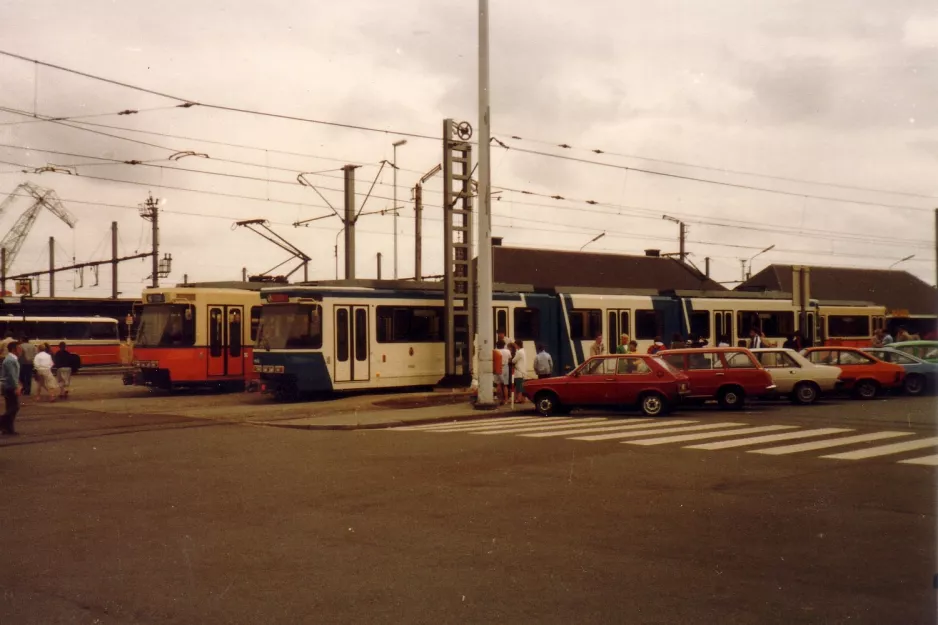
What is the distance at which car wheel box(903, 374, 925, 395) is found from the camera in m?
25.9

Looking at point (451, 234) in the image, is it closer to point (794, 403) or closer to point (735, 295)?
point (794, 403)

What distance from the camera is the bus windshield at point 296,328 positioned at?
2577cm

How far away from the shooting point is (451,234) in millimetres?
26938

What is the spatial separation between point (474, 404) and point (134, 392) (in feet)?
45.4

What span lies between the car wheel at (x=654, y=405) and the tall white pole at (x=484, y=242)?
3.87 meters

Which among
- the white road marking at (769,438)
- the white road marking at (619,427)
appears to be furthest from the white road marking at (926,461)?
the white road marking at (619,427)

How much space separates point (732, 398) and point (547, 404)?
4.34 m

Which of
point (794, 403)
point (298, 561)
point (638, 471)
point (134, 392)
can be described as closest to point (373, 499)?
point (298, 561)

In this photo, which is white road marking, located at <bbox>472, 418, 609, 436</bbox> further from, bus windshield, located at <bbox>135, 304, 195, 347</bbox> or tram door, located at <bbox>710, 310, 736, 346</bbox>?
tram door, located at <bbox>710, 310, 736, 346</bbox>

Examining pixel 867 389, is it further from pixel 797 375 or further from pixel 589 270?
pixel 589 270

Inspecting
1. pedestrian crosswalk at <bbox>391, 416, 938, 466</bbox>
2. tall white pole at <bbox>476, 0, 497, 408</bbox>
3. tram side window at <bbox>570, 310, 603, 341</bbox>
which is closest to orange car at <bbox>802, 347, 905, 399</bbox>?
pedestrian crosswalk at <bbox>391, 416, 938, 466</bbox>

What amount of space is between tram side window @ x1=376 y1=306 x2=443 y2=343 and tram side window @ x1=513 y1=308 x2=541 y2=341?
112 inches

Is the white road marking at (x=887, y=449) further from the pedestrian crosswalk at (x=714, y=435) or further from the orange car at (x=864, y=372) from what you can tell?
the orange car at (x=864, y=372)

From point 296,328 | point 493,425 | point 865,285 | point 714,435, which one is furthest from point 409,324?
point 865,285
